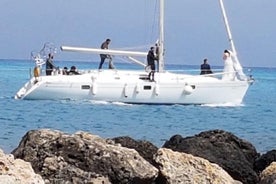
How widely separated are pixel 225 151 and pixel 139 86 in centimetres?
2421

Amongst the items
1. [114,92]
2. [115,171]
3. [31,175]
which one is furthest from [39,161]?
[114,92]

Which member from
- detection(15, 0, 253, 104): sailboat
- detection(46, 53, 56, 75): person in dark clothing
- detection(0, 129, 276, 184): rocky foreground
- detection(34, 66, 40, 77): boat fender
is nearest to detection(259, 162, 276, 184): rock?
detection(0, 129, 276, 184): rocky foreground

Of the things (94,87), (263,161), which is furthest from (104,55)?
(263,161)

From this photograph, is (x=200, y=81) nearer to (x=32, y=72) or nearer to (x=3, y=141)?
(x=32, y=72)

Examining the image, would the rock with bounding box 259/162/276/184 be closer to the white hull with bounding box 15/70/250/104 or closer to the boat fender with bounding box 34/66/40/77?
the white hull with bounding box 15/70/250/104

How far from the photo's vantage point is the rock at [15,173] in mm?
5566

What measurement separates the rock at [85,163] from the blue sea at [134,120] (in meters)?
11.5

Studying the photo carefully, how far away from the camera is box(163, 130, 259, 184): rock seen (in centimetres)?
929

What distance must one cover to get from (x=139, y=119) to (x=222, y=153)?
2042 cm

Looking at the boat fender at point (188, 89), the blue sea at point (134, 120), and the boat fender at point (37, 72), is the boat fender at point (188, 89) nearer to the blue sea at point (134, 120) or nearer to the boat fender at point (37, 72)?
the blue sea at point (134, 120)

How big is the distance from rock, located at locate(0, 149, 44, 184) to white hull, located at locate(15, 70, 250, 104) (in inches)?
1073

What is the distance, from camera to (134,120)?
96.8 feet

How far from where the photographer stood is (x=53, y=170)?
730 centimetres

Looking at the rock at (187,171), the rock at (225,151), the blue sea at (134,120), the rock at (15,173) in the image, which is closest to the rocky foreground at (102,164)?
the rock at (187,171)
